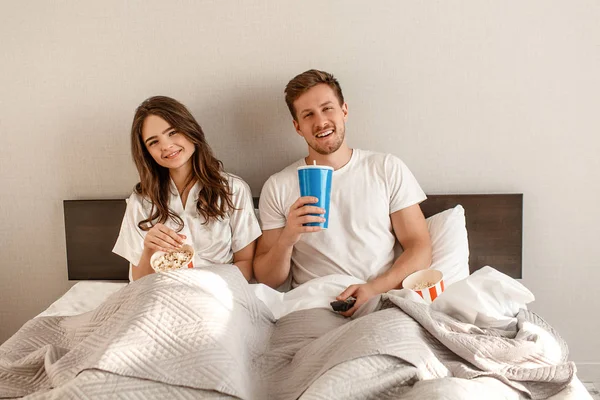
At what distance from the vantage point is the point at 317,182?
158 cm

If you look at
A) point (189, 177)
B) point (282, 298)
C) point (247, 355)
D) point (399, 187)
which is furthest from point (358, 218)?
point (247, 355)

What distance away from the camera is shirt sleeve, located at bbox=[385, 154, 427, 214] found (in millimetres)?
1910

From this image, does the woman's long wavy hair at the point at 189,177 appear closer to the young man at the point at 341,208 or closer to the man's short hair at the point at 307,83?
the young man at the point at 341,208

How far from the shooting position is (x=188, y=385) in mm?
1072

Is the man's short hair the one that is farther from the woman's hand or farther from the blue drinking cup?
the woman's hand

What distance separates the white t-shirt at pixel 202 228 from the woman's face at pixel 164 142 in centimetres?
13

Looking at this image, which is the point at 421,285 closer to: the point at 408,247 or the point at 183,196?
the point at 408,247

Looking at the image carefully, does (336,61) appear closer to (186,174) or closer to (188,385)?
(186,174)

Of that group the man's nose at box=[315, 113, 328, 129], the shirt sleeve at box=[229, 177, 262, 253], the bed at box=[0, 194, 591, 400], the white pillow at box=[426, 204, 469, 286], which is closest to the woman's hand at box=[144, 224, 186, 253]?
the bed at box=[0, 194, 591, 400]

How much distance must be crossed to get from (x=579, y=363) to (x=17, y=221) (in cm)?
239

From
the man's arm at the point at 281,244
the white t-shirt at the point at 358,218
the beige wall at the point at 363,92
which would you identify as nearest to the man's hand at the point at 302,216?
the man's arm at the point at 281,244

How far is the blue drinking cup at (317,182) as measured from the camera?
→ 1566mm

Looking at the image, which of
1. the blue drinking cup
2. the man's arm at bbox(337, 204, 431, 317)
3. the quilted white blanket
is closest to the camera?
the quilted white blanket

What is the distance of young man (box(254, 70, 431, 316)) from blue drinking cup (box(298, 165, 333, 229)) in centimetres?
30
